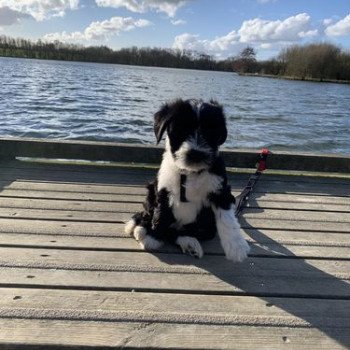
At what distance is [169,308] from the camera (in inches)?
111

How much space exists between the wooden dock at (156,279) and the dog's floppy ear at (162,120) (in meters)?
0.98

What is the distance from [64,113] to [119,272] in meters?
15.6

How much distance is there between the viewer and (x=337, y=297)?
307 cm

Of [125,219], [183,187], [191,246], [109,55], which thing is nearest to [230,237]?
[191,246]

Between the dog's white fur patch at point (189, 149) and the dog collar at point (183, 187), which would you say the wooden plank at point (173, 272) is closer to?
the dog collar at point (183, 187)

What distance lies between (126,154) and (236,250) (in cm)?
315

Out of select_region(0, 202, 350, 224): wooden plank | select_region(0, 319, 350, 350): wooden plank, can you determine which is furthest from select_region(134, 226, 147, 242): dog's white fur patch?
select_region(0, 319, 350, 350): wooden plank

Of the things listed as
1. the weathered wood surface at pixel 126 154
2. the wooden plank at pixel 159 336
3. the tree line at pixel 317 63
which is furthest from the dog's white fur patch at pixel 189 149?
the tree line at pixel 317 63

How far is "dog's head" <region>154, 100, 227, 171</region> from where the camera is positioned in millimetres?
3461

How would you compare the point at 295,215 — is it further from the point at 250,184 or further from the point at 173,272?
the point at 173,272

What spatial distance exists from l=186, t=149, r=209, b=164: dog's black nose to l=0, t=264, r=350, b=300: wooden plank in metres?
0.81

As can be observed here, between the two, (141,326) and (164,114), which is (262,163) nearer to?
(164,114)

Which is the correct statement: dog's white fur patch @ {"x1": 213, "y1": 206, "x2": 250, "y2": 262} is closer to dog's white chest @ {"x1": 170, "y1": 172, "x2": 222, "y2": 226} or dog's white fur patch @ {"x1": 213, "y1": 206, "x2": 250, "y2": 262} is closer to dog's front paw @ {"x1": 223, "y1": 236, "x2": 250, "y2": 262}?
dog's front paw @ {"x1": 223, "y1": 236, "x2": 250, "y2": 262}

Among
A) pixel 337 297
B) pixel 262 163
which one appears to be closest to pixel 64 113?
pixel 262 163
